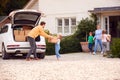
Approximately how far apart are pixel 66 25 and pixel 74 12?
1.34 m

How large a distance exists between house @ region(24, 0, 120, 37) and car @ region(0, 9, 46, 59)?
314 inches

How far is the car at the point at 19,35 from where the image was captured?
19.9 m

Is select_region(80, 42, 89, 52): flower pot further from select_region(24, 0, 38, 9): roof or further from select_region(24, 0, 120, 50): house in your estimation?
select_region(24, 0, 38, 9): roof

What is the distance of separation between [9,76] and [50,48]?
13725mm

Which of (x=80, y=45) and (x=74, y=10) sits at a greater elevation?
(x=74, y=10)

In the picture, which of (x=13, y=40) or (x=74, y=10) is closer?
(x=13, y=40)

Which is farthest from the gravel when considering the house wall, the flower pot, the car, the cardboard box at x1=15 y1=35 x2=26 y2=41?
the house wall

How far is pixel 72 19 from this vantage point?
31.7m

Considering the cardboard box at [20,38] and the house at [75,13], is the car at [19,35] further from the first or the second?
the house at [75,13]

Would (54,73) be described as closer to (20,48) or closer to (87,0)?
(20,48)

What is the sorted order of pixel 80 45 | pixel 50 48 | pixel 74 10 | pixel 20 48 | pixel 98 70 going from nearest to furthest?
pixel 98 70 < pixel 20 48 < pixel 50 48 < pixel 80 45 < pixel 74 10

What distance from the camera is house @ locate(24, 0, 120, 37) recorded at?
94.1ft

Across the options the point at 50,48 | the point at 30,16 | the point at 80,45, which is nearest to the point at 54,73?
the point at 30,16

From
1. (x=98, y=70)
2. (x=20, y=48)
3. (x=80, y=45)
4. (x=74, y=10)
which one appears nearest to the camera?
(x=98, y=70)
